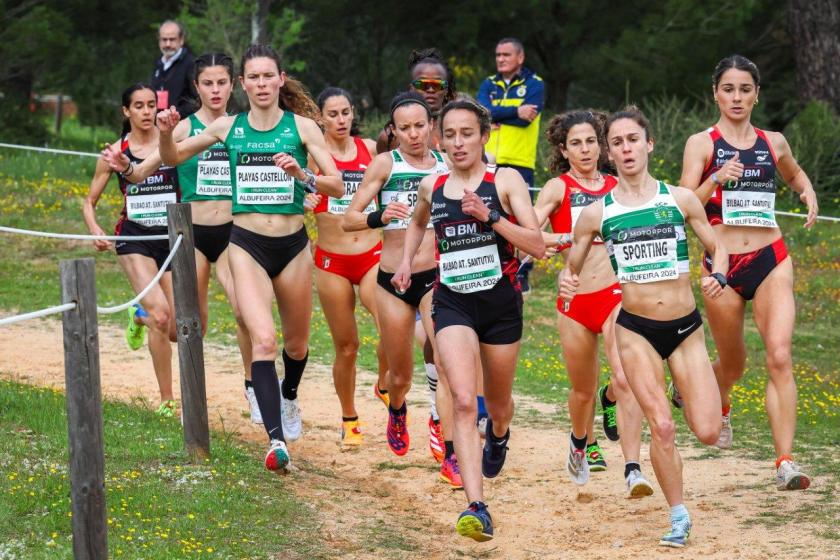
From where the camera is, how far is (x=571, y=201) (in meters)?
8.62

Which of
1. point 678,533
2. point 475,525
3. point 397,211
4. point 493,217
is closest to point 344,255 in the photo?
point 397,211

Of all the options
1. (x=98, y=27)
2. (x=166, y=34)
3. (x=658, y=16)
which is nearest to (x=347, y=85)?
(x=98, y=27)

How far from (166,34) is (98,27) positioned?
11.3m

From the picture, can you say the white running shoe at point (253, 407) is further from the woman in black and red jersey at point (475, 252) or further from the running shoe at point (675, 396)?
the running shoe at point (675, 396)

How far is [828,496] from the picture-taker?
8203mm

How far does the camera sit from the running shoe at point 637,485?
25.6 feet

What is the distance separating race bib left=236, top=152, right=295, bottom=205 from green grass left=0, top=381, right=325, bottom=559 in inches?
63.1

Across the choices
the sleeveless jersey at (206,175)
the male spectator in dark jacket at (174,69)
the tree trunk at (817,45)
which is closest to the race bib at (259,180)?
the sleeveless jersey at (206,175)

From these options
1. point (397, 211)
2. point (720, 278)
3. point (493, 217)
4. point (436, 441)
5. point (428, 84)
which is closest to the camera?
point (493, 217)

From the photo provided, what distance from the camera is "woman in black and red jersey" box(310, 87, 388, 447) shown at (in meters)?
9.38

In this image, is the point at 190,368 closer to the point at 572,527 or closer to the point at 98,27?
the point at 572,527

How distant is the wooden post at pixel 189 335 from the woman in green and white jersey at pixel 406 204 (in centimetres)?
97

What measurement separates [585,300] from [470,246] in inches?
44.6

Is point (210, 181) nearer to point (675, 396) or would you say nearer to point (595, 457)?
point (595, 457)
